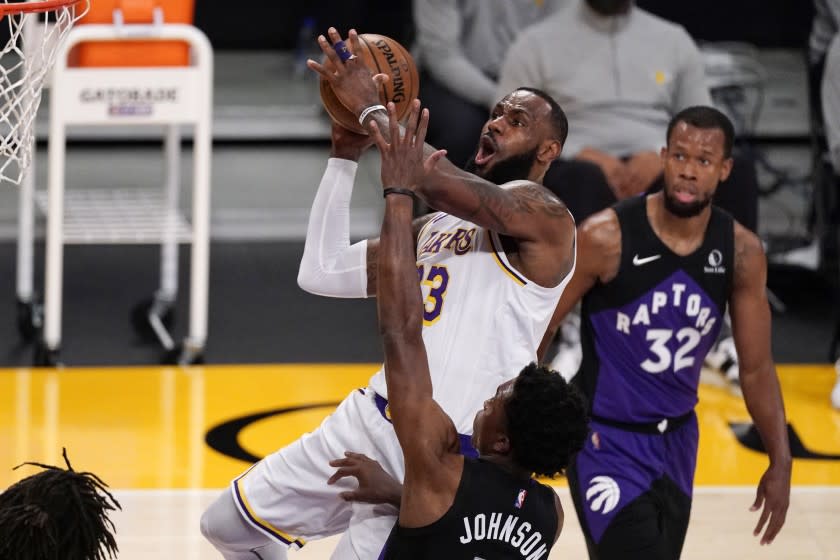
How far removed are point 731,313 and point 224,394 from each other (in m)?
→ 2.86

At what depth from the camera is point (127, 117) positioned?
689cm

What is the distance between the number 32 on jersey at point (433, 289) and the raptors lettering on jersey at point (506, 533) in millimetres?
646

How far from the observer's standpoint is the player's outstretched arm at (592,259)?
4488 mm

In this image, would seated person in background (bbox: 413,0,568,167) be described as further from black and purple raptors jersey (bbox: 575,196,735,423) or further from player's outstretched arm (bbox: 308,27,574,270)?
player's outstretched arm (bbox: 308,27,574,270)

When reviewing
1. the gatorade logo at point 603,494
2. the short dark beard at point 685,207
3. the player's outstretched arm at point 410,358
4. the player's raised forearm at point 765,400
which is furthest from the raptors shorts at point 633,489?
the player's outstretched arm at point 410,358

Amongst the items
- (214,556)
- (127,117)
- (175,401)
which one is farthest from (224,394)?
(214,556)

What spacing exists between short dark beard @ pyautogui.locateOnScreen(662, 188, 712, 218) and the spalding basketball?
1.05m

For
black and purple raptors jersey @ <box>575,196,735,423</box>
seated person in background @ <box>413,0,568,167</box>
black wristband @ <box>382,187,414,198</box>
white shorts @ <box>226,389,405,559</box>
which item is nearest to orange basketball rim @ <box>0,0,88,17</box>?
black wristband @ <box>382,187,414,198</box>

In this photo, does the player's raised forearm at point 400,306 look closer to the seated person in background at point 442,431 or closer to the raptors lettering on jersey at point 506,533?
the seated person in background at point 442,431

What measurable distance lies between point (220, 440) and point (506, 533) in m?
3.04

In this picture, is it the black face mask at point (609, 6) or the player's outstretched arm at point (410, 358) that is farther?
the black face mask at point (609, 6)

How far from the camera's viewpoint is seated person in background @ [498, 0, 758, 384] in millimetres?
7000

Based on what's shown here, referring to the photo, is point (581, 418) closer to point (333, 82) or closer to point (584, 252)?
point (333, 82)

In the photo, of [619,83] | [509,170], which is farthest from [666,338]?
[619,83]
